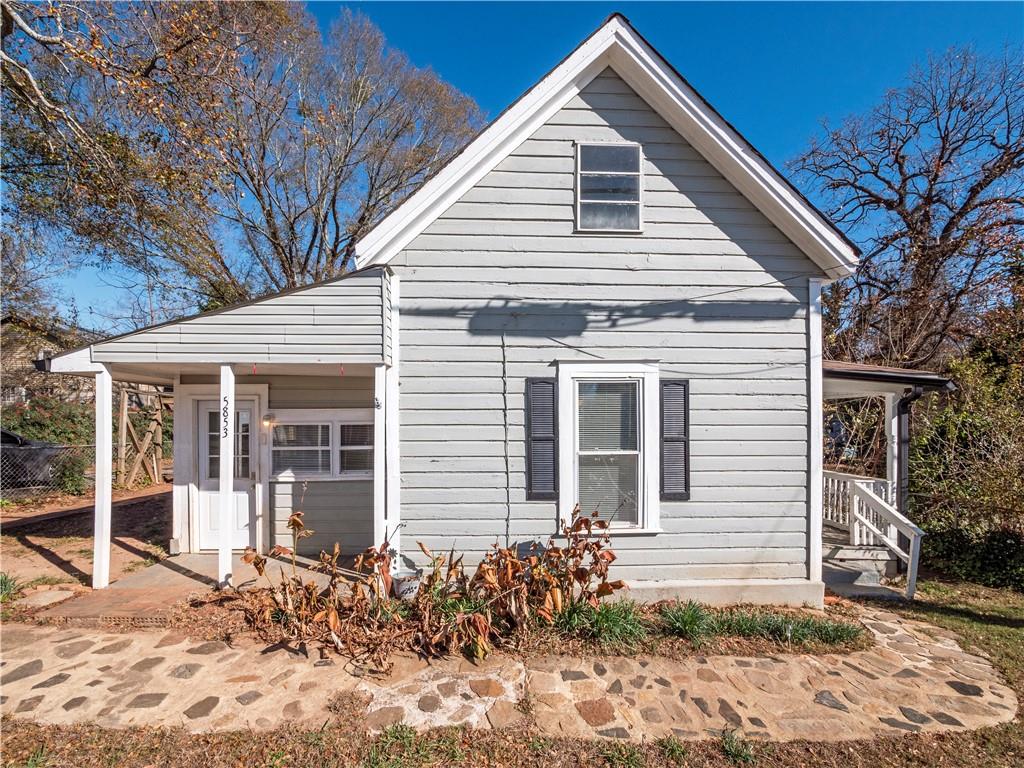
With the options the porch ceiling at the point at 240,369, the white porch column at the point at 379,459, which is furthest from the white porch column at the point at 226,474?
the white porch column at the point at 379,459

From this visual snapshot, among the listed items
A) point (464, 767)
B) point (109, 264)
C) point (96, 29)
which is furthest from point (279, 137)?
point (464, 767)

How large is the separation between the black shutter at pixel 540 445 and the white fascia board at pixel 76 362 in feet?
15.8

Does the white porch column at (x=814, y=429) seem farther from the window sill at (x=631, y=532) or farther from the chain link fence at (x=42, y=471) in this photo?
the chain link fence at (x=42, y=471)

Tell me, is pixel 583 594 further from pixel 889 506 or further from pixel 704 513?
pixel 889 506

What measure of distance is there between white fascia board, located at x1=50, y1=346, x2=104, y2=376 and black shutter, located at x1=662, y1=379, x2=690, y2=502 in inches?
252

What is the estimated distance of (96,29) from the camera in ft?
21.2

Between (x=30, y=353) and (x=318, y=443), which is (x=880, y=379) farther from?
(x=30, y=353)

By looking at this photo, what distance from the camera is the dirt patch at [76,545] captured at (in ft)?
18.9

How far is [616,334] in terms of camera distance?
5.14m

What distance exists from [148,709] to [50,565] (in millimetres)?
4513

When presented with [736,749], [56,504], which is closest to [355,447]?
[736,749]

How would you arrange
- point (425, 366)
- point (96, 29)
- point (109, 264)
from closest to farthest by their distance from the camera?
point (425, 366) < point (96, 29) < point (109, 264)

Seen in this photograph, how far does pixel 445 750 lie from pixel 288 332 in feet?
13.2

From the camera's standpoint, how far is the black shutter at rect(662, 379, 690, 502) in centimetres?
512
